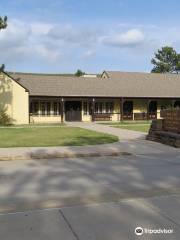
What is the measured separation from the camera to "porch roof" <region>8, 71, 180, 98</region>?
4010 cm

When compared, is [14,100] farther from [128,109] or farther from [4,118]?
[128,109]

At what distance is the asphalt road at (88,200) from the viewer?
543 centimetres

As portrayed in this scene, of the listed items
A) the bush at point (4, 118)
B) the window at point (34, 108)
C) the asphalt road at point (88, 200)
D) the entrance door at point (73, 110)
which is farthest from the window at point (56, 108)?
the asphalt road at point (88, 200)

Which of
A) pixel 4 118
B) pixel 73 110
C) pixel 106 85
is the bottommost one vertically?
pixel 4 118

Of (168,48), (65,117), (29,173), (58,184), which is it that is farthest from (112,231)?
(168,48)

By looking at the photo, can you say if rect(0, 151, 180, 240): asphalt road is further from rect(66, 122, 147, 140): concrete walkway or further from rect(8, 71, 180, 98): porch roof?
rect(8, 71, 180, 98): porch roof

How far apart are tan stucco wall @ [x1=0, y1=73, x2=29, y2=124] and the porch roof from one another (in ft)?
3.00

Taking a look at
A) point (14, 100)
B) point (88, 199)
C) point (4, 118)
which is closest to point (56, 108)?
point (14, 100)

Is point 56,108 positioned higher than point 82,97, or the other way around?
point 82,97

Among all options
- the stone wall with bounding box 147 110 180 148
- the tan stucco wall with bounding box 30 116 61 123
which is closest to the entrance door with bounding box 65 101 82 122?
the tan stucco wall with bounding box 30 116 61 123

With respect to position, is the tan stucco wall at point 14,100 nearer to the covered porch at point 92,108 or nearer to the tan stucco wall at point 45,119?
the covered porch at point 92,108

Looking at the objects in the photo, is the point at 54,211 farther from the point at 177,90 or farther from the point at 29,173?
the point at 177,90

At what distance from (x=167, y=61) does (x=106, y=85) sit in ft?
145

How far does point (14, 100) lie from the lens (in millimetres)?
37281
